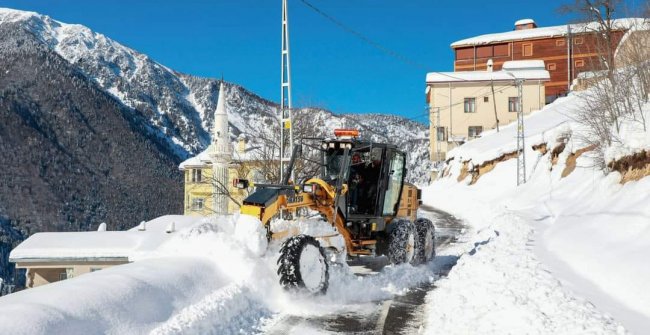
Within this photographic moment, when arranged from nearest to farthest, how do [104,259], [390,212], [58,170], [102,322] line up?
1. [102,322]
2. [390,212]
3. [104,259]
4. [58,170]

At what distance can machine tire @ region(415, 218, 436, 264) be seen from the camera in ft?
38.5

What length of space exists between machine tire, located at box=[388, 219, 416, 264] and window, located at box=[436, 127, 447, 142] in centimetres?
4777

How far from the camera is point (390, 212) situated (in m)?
11.5

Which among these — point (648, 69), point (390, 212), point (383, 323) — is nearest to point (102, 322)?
point (383, 323)

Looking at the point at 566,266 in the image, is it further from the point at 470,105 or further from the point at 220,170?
the point at 470,105

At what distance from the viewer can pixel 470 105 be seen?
58.0m

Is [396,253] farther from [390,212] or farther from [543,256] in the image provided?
[543,256]

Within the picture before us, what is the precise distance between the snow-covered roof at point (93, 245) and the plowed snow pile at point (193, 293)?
22.6m

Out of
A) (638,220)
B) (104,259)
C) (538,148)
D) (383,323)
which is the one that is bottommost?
(104,259)

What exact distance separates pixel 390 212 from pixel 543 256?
2985 millimetres

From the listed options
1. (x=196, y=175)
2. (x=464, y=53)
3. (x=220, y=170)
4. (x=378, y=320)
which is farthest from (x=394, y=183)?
(x=464, y=53)

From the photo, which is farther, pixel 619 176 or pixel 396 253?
pixel 619 176

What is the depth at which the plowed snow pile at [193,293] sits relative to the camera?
17.2 ft

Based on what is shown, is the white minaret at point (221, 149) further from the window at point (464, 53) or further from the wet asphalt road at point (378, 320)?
the window at point (464, 53)
